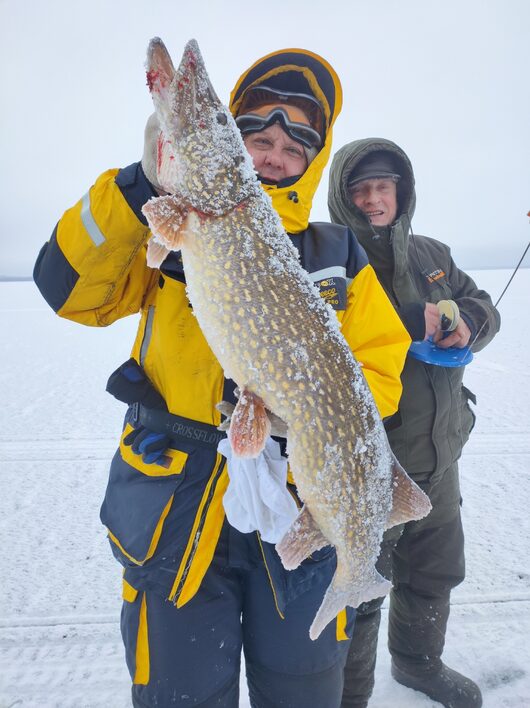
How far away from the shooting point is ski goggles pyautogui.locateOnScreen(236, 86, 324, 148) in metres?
1.76

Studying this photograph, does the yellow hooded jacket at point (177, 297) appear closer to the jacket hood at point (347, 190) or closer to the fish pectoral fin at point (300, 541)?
the fish pectoral fin at point (300, 541)

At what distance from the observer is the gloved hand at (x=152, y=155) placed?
1.40m

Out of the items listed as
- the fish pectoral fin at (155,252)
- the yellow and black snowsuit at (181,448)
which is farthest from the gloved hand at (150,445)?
the fish pectoral fin at (155,252)

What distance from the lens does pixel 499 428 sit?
5.18 meters

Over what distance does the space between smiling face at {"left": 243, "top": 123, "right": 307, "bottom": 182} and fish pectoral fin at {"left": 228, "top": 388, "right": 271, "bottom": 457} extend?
3.25ft

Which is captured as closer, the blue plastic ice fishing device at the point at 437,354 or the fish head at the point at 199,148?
the fish head at the point at 199,148

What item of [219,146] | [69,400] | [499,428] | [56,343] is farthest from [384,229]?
[56,343]

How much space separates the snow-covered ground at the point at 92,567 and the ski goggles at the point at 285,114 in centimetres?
269

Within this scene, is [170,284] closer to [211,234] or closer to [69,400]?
[211,234]

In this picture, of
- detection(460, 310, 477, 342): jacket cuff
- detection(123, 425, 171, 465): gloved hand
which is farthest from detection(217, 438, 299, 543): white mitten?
detection(460, 310, 477, 342): jacket cuff

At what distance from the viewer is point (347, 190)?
2.51m

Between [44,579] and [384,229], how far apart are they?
303cm

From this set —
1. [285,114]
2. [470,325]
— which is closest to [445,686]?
[470,325]

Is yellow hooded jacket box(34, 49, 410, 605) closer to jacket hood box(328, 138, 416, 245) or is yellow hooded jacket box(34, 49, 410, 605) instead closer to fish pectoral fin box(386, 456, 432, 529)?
fish pectoral fin box(386, 456, 432, 529)
